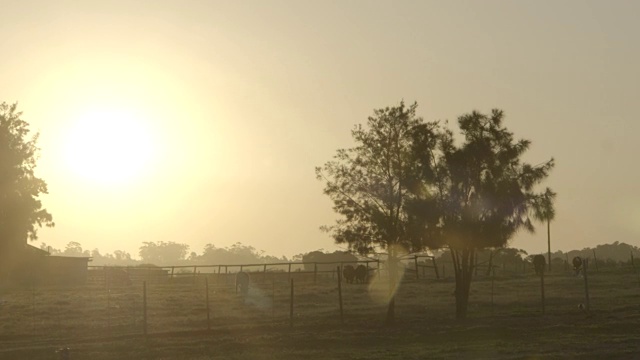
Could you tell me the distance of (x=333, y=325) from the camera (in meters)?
37.2

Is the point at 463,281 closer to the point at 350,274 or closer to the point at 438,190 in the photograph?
the point at 438,190

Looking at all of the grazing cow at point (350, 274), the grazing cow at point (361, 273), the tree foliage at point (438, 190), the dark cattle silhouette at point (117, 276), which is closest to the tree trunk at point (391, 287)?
the tree foliage at point (438, 190)

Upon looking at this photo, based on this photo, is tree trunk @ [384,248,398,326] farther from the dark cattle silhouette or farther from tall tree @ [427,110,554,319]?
the dark cattle silhouette

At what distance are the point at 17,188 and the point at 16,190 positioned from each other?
350 millimetres

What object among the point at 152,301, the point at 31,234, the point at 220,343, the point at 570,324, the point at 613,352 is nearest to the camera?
the point at 613,352

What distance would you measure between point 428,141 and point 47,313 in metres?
21.0

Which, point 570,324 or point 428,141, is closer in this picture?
point 570,324

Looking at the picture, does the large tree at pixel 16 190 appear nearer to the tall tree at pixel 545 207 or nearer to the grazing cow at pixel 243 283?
the grazing cow at pixel 243 283

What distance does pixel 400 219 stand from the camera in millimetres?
38500

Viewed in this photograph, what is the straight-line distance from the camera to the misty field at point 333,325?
28484 mm

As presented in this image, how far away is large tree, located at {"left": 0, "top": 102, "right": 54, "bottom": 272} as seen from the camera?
7325 cm

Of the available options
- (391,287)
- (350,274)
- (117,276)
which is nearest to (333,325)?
(391,287)

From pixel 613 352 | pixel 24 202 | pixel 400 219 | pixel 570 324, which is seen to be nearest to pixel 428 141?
pixel 400 219

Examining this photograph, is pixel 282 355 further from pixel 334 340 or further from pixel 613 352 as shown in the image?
pixel 613 352
